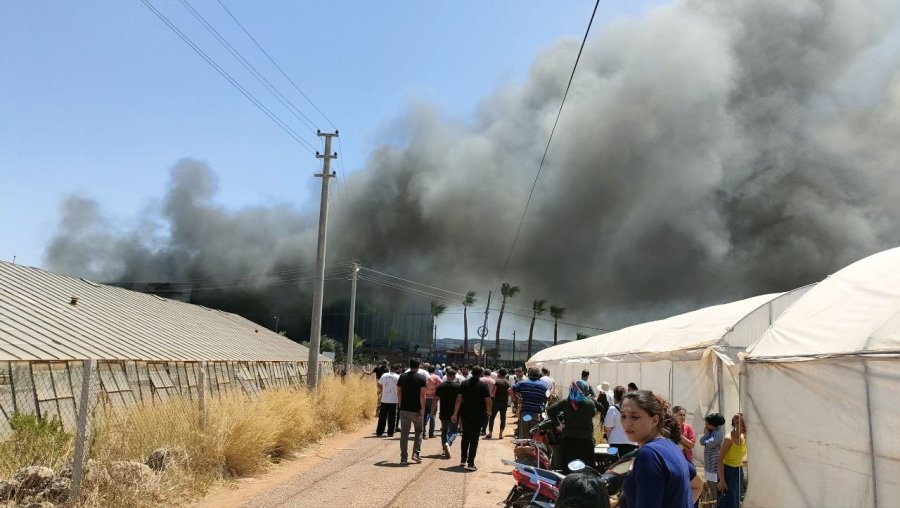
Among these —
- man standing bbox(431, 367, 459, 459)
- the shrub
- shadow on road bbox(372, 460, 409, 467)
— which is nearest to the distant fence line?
the shrub

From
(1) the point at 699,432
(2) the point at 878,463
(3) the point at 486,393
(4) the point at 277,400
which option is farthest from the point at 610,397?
(2) the point at 878,463

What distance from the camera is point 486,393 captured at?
9.97 meters

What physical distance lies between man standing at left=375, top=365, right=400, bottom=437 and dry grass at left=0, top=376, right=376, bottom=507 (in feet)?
5.83

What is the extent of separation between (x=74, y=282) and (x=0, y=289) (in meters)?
5.83

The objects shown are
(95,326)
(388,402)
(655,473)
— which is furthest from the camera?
(95,326)

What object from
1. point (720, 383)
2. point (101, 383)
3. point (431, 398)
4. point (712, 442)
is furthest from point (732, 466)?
point (101, 383)

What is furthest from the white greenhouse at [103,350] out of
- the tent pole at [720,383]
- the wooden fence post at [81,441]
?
the tent pole at [720,383]

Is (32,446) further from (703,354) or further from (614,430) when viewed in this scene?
(703,354)

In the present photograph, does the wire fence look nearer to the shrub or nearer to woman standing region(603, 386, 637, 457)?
the shrub

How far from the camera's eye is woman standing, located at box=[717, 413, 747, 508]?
6759 millimetres

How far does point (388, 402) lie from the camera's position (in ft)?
44.6

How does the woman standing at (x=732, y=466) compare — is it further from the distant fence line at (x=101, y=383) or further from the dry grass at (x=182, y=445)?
the distant fence line at (x=101, y=383)

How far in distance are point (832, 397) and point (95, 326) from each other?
47.0 feet

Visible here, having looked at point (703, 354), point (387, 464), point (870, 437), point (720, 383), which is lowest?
point (387, 464)
